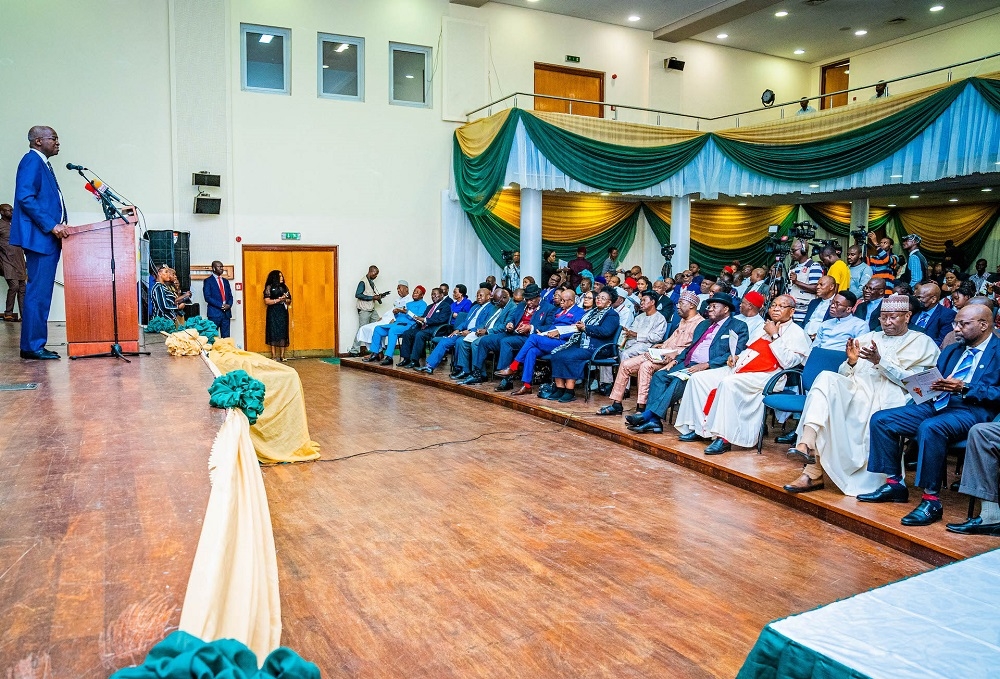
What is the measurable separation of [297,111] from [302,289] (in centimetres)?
243

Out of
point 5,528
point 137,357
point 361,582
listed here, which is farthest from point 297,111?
point 5,528

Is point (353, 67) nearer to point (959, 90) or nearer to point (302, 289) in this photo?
point (302, 289)

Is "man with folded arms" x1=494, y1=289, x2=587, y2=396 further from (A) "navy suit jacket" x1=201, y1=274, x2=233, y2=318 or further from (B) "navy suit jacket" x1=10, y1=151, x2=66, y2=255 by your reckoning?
(A) "navy suit jacket" x1=201, y1=274, x2=233, y2=318

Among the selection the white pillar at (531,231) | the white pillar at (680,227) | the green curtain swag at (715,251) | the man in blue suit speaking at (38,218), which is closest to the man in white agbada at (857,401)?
the man in blue suit speaking at (38,218)

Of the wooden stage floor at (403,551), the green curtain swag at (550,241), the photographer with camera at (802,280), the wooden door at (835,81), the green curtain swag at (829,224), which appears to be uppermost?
the wooden door at (835,81)

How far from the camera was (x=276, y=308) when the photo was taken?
32.2 feet

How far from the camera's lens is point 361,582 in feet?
9.23

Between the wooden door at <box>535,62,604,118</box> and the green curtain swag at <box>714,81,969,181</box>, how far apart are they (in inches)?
106

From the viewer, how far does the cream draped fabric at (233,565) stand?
138 cm

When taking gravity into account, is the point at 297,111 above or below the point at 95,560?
above

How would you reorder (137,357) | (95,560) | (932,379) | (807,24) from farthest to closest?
(807,24), (137,357), (932,379), (95,560)

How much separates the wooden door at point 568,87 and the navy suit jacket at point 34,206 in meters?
8.39

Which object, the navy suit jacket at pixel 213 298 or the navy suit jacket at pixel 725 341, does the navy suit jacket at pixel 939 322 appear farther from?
the navy suit jacket at pixel 213 298

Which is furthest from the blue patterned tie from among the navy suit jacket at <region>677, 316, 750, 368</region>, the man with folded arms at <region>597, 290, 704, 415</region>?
the man with folded arms at <region>597, 290, 704, 415</region>
